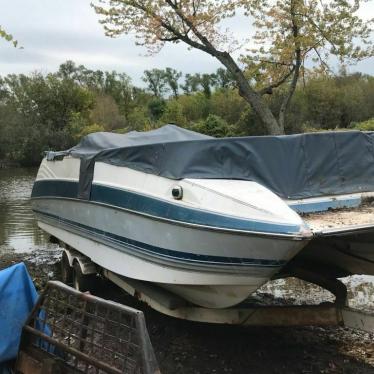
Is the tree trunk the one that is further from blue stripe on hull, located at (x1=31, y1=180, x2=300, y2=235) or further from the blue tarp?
the blue tarp

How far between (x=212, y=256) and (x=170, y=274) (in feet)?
2.01

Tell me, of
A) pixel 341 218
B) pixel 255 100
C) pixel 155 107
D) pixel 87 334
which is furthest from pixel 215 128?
pixel 155 107

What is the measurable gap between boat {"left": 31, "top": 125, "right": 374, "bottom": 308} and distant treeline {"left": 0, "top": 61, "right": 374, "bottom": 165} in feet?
85.4

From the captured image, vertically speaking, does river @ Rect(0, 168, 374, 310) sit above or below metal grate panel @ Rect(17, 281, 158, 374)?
below

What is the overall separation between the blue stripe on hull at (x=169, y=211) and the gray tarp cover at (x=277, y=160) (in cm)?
30

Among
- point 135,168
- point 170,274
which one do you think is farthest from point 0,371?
point 135,168

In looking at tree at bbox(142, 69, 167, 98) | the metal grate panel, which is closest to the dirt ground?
the metal grate panel

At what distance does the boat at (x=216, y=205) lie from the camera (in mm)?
4348

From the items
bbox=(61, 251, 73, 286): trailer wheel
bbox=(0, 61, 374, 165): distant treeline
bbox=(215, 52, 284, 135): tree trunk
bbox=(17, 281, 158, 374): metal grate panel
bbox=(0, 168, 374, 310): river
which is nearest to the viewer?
bbox=(17, 281, 158, 374): metal grate panel

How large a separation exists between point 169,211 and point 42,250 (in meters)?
6.63

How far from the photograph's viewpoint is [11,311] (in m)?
4.01

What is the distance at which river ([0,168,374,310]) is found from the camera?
285 inches

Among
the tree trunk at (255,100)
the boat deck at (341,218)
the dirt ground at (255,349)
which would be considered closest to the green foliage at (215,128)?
the tree trunk at (255,100)

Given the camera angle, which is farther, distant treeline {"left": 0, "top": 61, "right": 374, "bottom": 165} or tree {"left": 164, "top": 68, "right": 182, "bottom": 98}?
tree {"left": 164, "top": 68, "right": 182, "bottom": 98}
